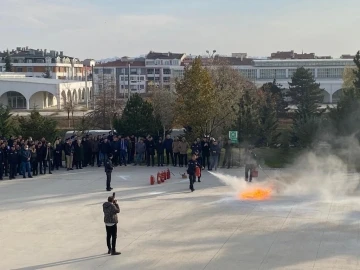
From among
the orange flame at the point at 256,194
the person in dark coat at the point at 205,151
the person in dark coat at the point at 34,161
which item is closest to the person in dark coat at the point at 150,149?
the person in dark coat at the point at 205,151

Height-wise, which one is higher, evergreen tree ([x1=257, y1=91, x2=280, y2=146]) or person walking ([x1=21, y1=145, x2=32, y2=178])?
evergreen tree ([x1=257, y1=91, x2=280, y2=146])

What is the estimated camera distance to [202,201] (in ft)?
65.7

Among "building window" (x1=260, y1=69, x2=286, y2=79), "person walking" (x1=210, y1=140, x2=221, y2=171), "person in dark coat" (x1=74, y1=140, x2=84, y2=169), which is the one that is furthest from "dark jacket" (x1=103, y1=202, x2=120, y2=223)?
"building window" (x1=260, y1=69, x2=286, y2=79)

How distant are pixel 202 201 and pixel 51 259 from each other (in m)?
7.68

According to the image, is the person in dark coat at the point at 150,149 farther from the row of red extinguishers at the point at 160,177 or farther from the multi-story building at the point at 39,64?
the multi-story building at the point at 39,64

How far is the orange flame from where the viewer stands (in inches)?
809

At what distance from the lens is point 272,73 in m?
107

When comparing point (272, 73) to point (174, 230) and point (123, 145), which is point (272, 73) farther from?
point (174, 230)

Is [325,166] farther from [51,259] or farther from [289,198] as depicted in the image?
[51,259]

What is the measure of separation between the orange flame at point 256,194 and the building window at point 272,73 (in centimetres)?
8685

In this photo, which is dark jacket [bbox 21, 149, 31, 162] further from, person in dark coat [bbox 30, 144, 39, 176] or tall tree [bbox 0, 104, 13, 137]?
tall tree [bbox 0, 104, 13, 137]

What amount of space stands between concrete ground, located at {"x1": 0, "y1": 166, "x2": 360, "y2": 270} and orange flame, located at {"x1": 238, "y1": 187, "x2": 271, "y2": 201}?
1.47 ft

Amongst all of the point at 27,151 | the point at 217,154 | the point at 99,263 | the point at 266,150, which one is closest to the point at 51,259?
the point at 99,263

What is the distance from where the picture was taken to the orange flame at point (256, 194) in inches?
809
